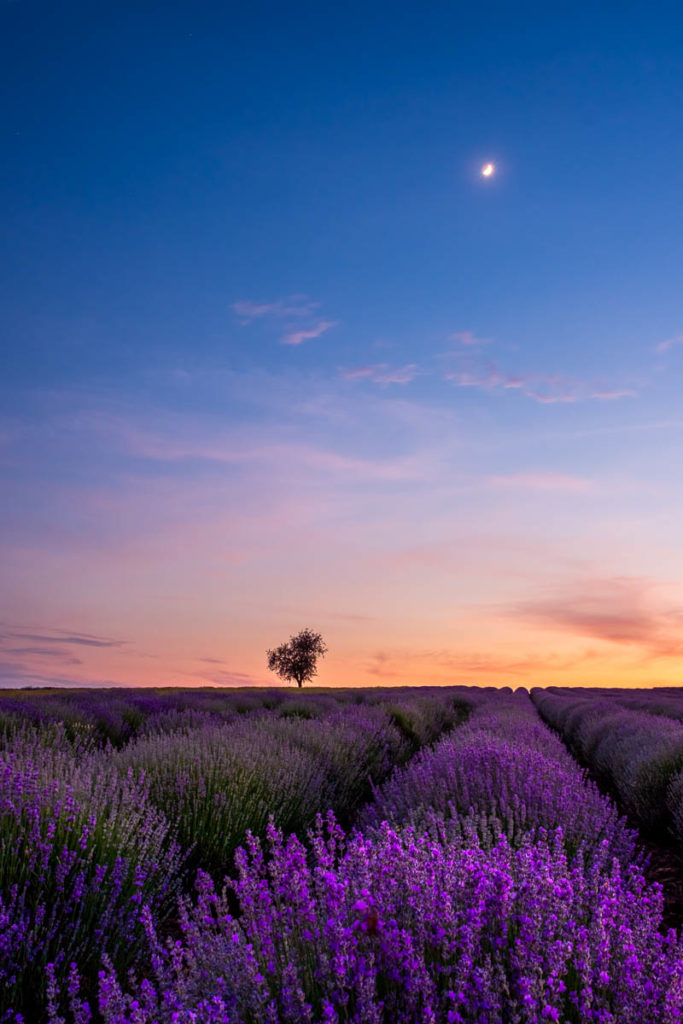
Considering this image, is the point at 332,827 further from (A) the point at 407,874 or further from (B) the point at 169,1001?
(B) the point at 169,1001

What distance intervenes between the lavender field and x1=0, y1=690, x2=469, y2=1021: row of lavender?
20 millimetres

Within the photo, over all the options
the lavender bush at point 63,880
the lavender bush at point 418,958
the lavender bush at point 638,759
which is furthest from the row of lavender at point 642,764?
the lavender bush at point 418,958

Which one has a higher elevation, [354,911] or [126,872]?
[354,911]

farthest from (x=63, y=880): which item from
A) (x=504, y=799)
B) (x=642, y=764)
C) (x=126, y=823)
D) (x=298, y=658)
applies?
(x=298, y=658)

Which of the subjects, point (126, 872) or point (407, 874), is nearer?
point (407, 874)

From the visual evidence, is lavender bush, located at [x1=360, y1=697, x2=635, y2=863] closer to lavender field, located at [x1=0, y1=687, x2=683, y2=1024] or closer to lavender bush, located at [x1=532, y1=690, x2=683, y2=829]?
lavender field, located at [x1=0, y1=687, x2=683, y2=1024]

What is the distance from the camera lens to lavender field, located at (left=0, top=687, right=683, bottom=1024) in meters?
2.03

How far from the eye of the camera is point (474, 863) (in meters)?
2.50

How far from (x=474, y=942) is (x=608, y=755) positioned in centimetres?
1014

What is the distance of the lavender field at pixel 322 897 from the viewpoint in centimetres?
203

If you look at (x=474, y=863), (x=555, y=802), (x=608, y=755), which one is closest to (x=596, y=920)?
(x=474, y=863)

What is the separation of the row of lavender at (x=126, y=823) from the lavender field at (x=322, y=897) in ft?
0.07

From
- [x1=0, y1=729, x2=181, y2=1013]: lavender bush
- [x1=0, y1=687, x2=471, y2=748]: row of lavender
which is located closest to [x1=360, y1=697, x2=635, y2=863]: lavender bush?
[x1=0, y1=729, x2=181, y2=1013]: lavender bush

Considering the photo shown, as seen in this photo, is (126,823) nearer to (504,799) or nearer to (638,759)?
(504,799)
